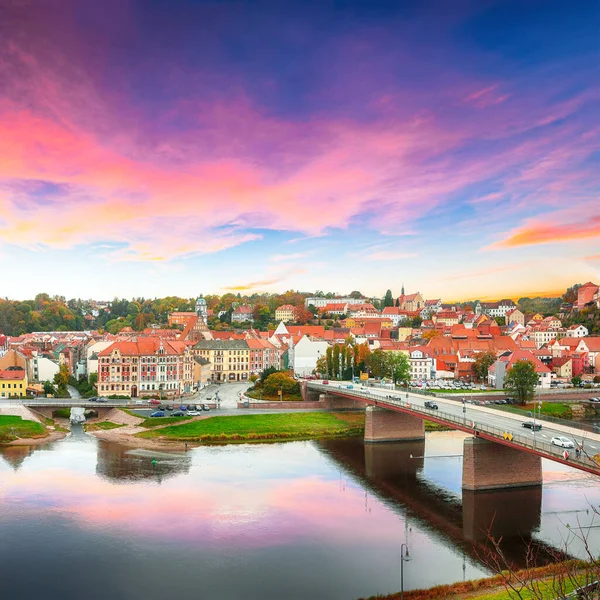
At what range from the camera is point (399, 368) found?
71625mm

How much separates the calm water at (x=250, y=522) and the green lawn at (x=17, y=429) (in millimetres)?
5258

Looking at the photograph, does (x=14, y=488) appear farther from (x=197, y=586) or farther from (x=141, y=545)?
(x=197, y=586)

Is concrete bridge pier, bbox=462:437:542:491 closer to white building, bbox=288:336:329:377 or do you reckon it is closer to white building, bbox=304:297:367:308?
white building, bbox=288:336:329:377

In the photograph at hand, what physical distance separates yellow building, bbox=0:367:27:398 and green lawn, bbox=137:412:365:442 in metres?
21.8

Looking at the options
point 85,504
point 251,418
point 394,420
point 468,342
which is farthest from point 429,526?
point 468,342

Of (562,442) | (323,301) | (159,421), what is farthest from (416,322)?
(562,442)

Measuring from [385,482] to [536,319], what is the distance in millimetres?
105976

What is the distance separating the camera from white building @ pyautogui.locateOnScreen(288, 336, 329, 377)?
85500 mm

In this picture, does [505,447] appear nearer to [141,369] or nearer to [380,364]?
[380,364]

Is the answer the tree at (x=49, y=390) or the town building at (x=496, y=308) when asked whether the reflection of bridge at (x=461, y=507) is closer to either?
the tree at (x=49, y=390)

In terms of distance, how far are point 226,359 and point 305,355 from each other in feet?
35.9

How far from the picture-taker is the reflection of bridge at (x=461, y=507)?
27875 millimetres

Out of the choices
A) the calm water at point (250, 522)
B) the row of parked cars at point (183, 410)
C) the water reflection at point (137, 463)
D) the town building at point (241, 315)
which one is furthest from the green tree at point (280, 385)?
the town building at point (241, 315)

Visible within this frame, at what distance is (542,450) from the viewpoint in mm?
30016
